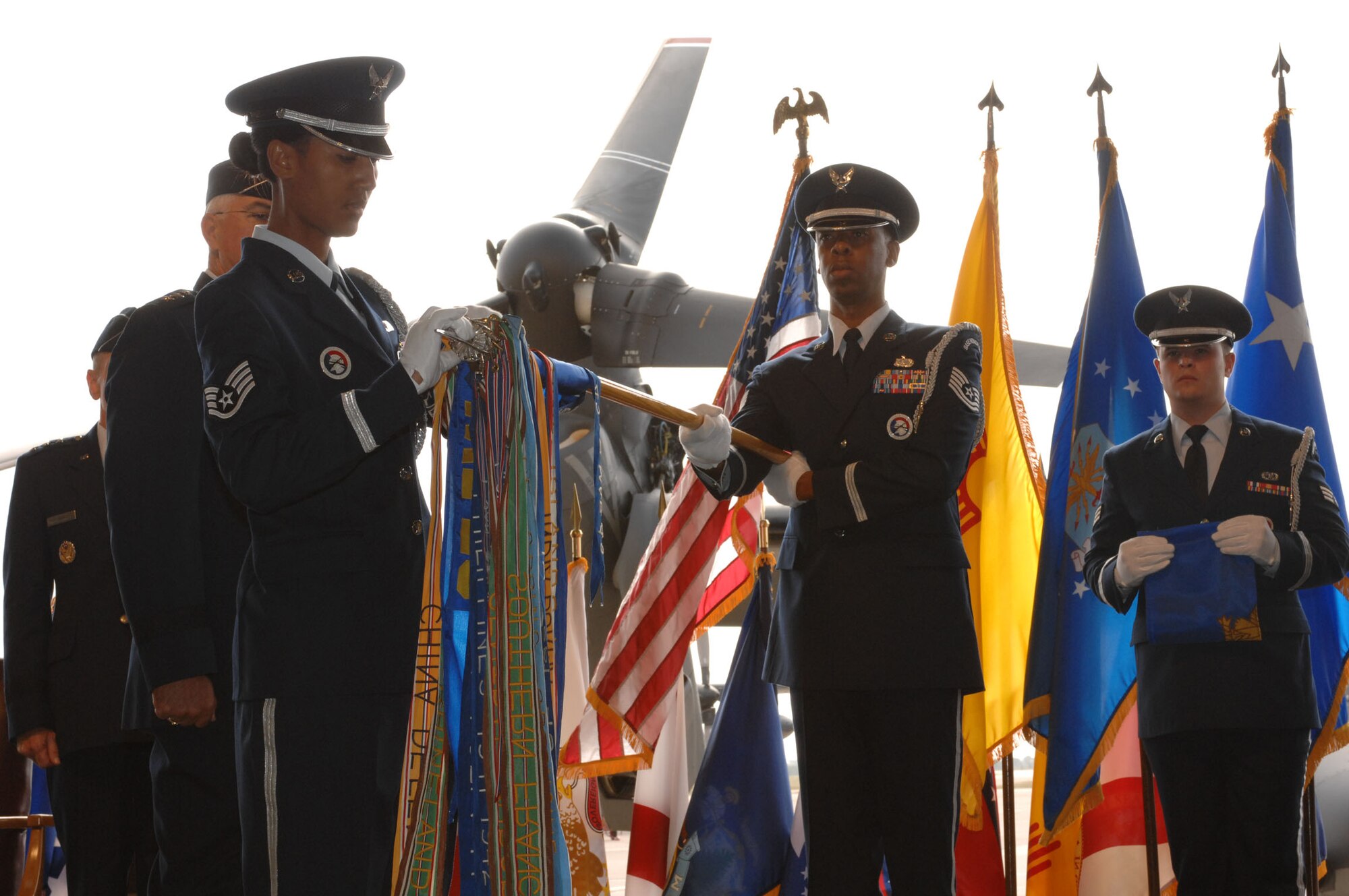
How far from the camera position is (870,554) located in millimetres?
2703

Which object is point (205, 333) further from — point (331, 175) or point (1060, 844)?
point (1060, 844)

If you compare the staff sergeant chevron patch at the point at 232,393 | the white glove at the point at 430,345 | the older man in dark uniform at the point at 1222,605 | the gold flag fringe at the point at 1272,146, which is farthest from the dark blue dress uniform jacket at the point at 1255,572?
the staff sergeant chevron patch at the point at 232,393

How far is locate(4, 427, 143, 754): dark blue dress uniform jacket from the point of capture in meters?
3.37

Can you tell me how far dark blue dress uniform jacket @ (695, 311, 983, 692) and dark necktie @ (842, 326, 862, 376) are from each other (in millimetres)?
16

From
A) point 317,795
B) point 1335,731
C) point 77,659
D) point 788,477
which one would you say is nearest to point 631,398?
point 788,477

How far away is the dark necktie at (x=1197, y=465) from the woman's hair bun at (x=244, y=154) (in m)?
2.12

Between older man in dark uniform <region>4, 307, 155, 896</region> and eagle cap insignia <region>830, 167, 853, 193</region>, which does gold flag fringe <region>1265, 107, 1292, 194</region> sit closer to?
eagle cap insignia <region>830, 167, 853, 193</region>

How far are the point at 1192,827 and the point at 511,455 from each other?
1.76 metres

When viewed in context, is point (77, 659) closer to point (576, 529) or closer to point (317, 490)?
point (576, 529)

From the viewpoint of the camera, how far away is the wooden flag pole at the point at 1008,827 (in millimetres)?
3465

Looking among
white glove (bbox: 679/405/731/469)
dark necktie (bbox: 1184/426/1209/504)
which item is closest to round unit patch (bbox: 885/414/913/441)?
white glove (bbox: 679/405/731/469)

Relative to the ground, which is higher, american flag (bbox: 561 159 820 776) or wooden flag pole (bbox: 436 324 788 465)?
wooden flag pole (bbox: 436 324 788 465)

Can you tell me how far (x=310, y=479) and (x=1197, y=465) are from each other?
211cm

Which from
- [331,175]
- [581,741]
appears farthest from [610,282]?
[331,175]
